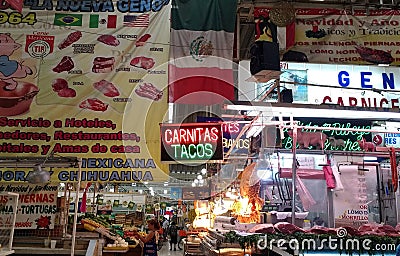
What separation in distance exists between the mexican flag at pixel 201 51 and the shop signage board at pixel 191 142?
54cm

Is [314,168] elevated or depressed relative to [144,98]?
depressed

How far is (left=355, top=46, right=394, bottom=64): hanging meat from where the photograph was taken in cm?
738

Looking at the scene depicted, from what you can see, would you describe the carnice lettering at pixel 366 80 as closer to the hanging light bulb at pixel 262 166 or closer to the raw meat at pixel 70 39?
the hanging light bulb at pixel 262 166

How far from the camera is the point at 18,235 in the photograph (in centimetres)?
636

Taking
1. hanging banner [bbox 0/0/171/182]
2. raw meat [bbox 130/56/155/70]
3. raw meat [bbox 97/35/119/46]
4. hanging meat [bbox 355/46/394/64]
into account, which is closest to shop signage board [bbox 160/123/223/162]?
hanging banner [bbox 0/0/171/182]

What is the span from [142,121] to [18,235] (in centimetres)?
274

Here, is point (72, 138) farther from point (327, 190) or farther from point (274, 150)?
point (327, 190)

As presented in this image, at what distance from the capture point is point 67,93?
21.0 ft

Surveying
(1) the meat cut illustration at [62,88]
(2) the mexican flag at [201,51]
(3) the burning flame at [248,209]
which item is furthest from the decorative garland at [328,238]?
(1) the meat cut illustration at [62,88]

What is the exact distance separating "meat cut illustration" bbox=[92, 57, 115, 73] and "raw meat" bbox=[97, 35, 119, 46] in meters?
0.28

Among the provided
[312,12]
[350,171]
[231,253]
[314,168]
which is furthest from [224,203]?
[312,12]

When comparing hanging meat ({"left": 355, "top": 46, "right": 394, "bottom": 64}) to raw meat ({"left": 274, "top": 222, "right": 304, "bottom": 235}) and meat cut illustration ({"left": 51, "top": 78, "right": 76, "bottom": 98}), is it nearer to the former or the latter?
raw meat ({"left": 274, "top": 222, "right": 304, "bottom": 235})

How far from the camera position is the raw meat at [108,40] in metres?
6.68

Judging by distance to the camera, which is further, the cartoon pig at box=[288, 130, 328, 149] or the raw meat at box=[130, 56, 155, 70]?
the cartoon pig at box=[288, 130, 328, 149]
